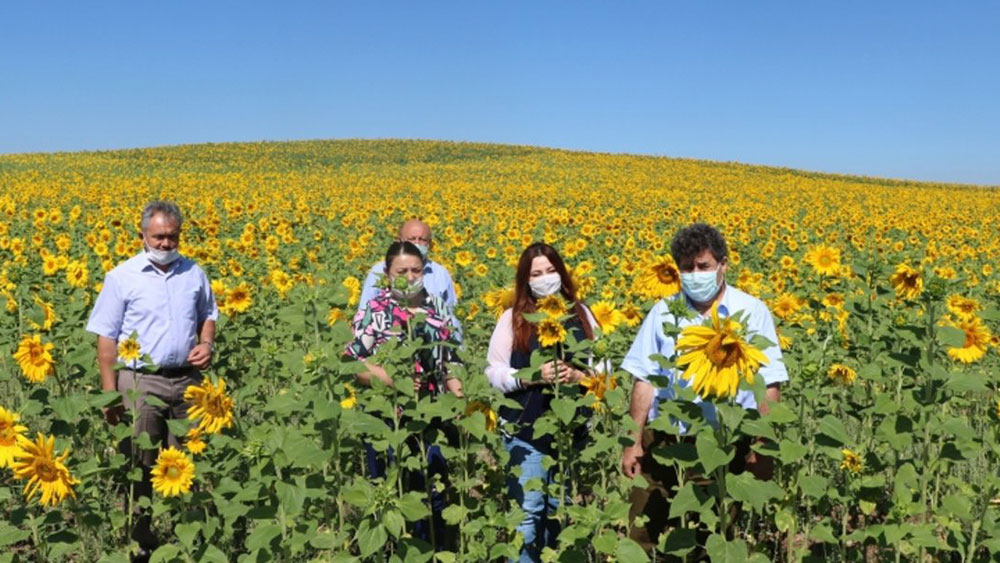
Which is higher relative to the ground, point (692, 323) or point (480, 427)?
point (692, 323)

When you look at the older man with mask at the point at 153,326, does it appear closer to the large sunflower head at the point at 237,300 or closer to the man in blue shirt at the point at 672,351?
the large sunflower head at the point at 237,300

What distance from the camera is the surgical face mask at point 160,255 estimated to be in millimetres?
3531

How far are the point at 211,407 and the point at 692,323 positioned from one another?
6.31 feet

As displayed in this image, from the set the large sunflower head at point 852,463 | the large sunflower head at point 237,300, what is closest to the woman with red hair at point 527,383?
the large sunflower head at point 852,463

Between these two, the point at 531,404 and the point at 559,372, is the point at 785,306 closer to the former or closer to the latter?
the point at 531,404

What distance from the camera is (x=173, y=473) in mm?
2934

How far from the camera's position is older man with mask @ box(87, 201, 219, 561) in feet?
11.4

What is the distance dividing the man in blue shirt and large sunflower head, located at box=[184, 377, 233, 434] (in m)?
1.60

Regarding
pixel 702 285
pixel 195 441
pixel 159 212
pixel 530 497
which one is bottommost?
pixel 530 497

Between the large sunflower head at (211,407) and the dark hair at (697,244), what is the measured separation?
6.17ft

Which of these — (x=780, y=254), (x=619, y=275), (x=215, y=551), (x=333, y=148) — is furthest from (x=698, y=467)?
(x=333, y=148)

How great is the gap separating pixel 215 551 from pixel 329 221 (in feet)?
39.2

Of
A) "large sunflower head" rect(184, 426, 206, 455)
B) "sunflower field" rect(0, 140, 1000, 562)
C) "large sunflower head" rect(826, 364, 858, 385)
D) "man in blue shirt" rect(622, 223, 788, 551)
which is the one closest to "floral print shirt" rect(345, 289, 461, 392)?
"sunflower field" rect(0, 140, 1000, 562)

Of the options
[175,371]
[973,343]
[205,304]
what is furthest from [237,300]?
[973,343]
